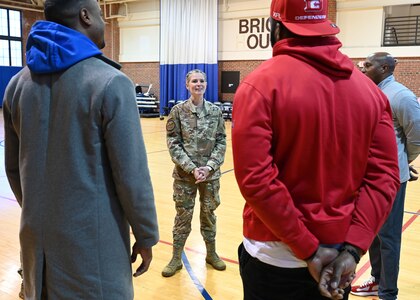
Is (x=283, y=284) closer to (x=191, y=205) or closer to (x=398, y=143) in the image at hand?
(x=398, y=143)

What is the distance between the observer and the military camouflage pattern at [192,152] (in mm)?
3434

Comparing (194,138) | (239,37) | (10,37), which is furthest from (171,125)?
(10,37)

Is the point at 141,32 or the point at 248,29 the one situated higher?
the point at 141,32

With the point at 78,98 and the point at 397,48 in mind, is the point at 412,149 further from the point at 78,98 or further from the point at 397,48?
the point at 397,48

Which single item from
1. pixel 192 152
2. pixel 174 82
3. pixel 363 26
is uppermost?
pixel 363 26

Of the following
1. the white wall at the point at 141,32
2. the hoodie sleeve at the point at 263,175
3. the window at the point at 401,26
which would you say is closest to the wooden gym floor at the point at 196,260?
the hoodie sleeve at the point at 263,175

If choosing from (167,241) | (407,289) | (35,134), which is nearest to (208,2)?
(167,241)

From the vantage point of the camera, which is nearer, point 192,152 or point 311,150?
point 311,150

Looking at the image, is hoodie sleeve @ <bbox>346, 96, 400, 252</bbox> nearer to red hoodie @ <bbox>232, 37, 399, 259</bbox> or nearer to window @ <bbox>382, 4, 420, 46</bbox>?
red hoodie @ <bbox>232, 37, 399, 259</bbox>

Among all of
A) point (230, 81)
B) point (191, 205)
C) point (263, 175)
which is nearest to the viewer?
point (263, 175)

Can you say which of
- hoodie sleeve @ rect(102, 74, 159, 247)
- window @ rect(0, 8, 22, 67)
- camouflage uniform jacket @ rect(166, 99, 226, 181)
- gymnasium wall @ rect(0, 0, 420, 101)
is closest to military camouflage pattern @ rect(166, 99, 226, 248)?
camouflage uniform jacket @ rect(166, 99, 226, 181)

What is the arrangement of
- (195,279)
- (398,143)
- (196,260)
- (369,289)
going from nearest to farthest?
(398,143) < (369,289) < (195,279) < (196,260)

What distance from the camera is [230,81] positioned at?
660 inches

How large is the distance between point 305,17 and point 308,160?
0.46 m
